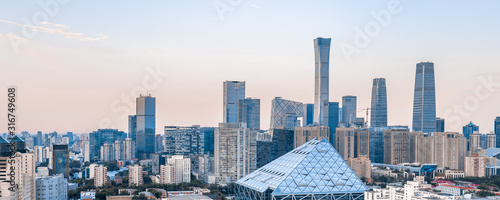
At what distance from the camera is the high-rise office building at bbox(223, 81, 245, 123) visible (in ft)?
271

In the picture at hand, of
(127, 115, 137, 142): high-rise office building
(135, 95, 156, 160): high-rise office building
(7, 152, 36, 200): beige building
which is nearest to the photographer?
(7, 152, 36, 200): beige building

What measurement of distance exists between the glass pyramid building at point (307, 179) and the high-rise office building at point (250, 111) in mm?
49019

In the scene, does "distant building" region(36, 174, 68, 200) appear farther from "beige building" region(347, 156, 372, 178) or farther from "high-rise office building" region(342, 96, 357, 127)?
"high-rise office building" region(342, 96, 357, 127)

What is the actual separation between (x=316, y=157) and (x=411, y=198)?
4.62 m

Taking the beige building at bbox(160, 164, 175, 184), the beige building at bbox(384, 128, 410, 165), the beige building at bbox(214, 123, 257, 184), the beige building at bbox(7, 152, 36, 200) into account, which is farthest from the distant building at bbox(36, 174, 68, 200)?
the beige building at bbox(384, 128, 410, 165)

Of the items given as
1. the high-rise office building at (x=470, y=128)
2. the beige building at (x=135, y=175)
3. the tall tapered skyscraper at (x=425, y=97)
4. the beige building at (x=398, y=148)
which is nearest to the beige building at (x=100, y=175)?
the beige building at (x=135, y=175)

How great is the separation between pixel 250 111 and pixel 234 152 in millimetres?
29739

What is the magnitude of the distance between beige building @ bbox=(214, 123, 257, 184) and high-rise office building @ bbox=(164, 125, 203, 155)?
54.2ft

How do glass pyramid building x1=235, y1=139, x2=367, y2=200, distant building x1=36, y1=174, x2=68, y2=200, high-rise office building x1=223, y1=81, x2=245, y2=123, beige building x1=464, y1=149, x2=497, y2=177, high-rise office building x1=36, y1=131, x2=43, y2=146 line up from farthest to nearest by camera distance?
high-rise office building x1=223, y1=81, x2=245, y2=123
high-rise office building x1=36, y1=131, x2=43, y2=146
beige building x1=464, y1=149, x2=497, y2=177
distant building x1=36, y1=174, x2=68, y2=200
glass pyramid building x1=235, y1=139, x2=367, y2=200

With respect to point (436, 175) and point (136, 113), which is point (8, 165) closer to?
point (436, 175)

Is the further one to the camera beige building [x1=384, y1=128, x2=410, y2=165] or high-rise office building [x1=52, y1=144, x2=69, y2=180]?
beige building [x1=384, y1=128, x2=410, y2=165]

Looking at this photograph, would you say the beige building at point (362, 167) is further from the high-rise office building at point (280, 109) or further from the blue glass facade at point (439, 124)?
the blue glass facade at point (439, 124)

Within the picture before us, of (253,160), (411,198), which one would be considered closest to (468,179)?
(253,160)

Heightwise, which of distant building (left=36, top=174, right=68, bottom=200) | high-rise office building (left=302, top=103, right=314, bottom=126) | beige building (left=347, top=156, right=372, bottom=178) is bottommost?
beige building (left=347, top=156, right=372, bottom=178)
